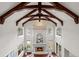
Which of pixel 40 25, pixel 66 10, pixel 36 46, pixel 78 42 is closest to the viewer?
pixel 66 10

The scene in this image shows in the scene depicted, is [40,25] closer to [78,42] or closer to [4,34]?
[4,34]

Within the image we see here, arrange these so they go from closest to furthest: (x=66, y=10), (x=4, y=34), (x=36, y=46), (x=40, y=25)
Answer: (x=66, y=10), (x=4, y=34), (x=40, y=25), (x=36, y=46)

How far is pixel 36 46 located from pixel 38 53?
101cm

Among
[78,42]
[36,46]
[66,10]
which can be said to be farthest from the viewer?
[36,46]

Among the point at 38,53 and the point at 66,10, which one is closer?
the point at 66,10

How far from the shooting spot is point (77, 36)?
Answer: 26.7ft

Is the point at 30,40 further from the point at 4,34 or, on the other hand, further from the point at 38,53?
the point at 4,34

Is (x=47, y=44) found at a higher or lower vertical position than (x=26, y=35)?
lower

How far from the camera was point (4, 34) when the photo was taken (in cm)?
901

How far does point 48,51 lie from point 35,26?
3419 millimetres

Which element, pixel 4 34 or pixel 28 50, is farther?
pixel 28 50

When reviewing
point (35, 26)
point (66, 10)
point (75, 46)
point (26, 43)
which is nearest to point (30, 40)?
point (26, 43)

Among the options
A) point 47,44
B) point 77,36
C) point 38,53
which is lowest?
point 38,53

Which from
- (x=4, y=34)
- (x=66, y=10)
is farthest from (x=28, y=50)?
(x=66, y=10)
